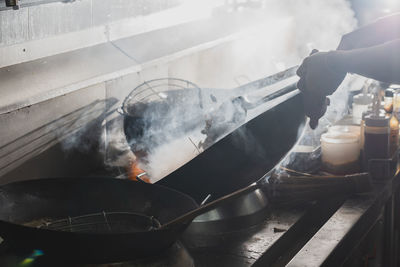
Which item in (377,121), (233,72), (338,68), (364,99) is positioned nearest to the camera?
(338,68)

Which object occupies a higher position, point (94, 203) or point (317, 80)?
point (317, 80)

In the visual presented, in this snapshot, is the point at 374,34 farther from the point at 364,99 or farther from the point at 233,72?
the point at 233,72

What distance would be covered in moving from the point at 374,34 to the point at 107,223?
1.74 meters

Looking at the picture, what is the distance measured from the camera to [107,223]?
5.18ft

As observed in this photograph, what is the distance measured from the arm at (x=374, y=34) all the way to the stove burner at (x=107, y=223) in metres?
1.45

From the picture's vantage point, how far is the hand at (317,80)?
2.03 m

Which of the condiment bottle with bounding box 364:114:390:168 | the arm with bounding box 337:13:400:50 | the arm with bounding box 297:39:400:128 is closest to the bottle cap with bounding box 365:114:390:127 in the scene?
the condiment bottle with bounding box 364:114:390:168

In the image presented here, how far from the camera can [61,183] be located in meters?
1.62

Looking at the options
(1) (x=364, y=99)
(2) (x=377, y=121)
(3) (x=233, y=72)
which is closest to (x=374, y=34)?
(2) (x=377, y=121)

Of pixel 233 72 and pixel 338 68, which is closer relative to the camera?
pixel 338 68

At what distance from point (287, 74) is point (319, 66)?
0.77 m

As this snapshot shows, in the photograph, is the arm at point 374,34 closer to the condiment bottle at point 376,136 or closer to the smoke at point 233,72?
the condiment bottle at point 376,136

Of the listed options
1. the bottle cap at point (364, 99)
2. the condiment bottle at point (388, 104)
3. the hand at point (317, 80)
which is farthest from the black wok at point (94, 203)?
the bottle cap at point (364, 99)

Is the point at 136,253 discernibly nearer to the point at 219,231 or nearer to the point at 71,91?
the point at 219,231
